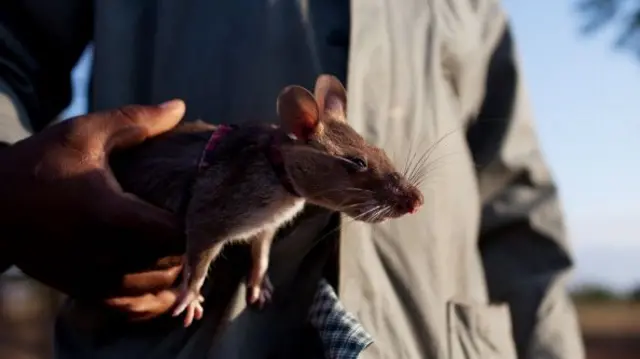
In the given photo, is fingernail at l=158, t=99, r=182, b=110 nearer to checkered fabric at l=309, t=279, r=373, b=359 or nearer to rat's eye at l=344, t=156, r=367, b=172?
rat's eye at l=344, t=156, r=367, b=172

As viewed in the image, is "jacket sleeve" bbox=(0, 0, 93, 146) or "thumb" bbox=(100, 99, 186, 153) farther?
"jacket sleeve" bbox=(0, 0, 93, 146)

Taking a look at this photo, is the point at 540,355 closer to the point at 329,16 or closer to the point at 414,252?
the point at 414,252

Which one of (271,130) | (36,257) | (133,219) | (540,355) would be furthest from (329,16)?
(540,355)

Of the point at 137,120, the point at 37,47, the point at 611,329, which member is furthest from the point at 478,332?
the point at 611,329

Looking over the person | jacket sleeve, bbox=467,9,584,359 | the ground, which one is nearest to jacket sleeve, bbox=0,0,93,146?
the person

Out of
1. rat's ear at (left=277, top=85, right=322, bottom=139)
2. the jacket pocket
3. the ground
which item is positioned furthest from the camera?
the ground

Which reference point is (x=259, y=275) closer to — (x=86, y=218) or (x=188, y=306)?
(x=188, y=306)
